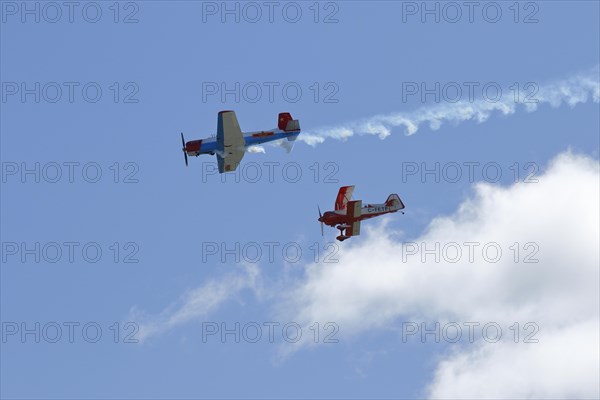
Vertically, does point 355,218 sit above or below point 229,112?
below

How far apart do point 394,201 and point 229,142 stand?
14400mm

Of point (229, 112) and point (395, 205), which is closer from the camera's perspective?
point (229, 112)

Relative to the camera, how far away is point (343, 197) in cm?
10888

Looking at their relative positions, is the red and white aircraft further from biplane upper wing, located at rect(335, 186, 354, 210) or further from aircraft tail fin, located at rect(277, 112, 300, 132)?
aircraft tail fin, located at rect(277, 112, 300, 132)

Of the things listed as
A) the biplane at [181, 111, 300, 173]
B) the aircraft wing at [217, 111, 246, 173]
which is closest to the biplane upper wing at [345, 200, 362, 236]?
the biplane at [181, 111, 300, 173]

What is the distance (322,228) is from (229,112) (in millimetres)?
11497

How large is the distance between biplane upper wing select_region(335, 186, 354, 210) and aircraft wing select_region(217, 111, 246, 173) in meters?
8.75

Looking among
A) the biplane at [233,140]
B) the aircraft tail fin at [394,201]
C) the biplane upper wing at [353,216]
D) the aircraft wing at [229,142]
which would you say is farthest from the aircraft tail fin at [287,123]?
the aircraft tail fin at [394,201]

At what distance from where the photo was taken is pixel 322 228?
106m

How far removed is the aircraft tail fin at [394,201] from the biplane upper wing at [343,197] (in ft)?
9.86

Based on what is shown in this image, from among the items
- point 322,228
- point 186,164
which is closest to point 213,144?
point 186,164

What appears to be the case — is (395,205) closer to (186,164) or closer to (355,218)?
(355,218)

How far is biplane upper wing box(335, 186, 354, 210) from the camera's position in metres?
108

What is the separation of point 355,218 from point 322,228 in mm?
2606
